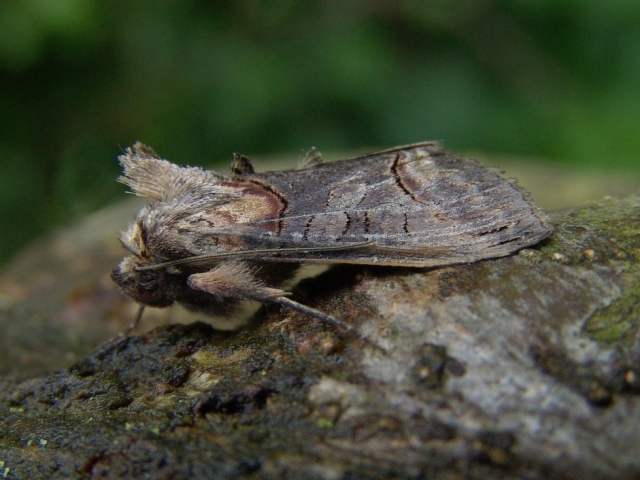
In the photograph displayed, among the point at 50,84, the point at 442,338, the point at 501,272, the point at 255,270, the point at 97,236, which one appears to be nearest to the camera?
the point at 442,338

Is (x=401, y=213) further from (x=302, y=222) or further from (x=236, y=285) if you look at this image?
(x=236, y=285)

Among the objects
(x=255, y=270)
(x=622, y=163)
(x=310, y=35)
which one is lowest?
(x=255, y=270)

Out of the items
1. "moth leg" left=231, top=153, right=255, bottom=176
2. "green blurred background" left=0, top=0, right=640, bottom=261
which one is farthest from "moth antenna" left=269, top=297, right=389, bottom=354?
"green blurred background" left=0, top=0, right=640, bottom=261

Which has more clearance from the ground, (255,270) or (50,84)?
(50,84)

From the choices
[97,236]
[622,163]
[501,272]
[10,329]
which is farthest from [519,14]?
[10,329]

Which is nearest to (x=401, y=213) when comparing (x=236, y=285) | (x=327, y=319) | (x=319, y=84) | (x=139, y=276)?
(x=327, y=319)

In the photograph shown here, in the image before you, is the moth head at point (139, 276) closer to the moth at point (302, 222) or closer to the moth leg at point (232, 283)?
the moth at point (302, 222)

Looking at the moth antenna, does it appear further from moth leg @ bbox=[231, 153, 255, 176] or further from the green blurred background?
the green blurred background

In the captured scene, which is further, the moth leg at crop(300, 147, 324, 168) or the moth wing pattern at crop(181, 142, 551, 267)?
the moth leg at crop(300, 147, 324, 168)

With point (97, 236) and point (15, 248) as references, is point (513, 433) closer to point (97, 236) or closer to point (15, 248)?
point (97, 236)
